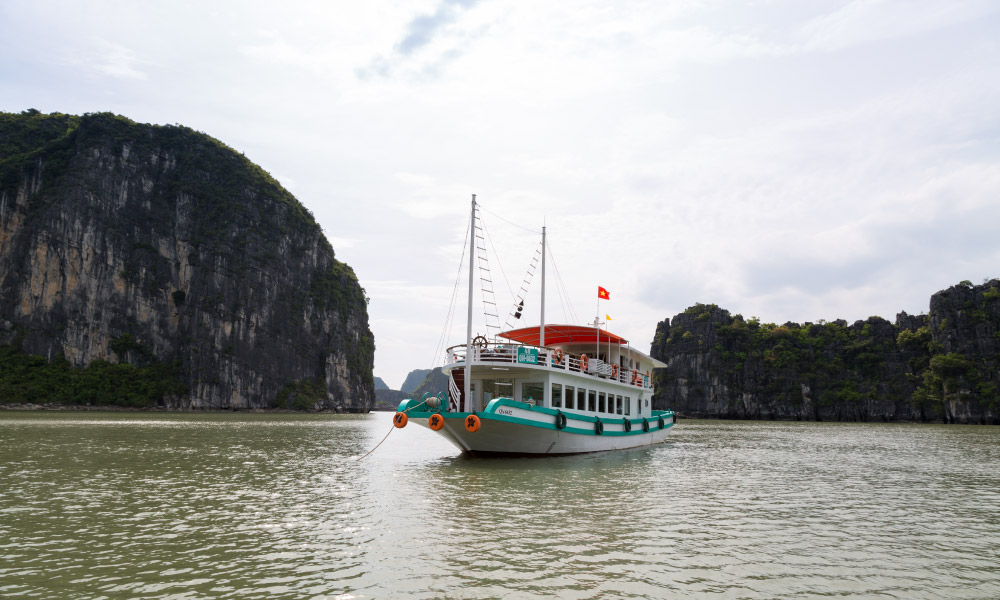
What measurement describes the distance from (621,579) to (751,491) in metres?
11.3

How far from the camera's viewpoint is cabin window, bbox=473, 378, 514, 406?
27766 millimetres

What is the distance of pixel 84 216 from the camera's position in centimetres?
13250

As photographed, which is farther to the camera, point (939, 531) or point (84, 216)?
point (84, 216)

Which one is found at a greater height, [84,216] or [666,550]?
[84,216]

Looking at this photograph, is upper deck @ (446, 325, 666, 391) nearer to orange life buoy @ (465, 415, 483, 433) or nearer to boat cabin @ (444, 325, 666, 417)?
boat cabin @ (444, 325, 666, 417)

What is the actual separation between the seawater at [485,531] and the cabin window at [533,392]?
A: 11.9 feet

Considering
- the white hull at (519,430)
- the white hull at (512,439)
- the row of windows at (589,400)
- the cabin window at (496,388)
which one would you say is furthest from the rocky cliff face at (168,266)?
the white hull at (512,439)

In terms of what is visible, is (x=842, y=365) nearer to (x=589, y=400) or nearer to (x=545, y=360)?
(x=589, y=400)

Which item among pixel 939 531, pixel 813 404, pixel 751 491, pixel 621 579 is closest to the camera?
pixel 621 579

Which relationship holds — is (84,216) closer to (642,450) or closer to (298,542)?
(642,450)

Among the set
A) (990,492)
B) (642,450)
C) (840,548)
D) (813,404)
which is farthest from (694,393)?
(840,548)


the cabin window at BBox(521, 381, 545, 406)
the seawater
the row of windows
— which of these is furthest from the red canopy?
the seawater

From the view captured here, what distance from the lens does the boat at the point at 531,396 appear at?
81.5ft

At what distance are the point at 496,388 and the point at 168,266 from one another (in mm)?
139692
